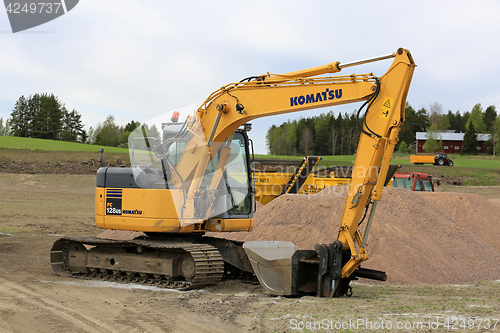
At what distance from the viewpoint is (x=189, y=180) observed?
24.2 ft

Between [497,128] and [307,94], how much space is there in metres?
73.3

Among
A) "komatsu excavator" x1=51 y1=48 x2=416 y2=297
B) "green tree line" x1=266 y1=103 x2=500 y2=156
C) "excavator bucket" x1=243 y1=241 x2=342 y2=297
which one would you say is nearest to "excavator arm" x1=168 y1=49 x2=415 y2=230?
"komatsu excavator" x1=51 y1=48 x2=416 y2=297

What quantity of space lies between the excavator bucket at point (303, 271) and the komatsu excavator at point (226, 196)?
2cm

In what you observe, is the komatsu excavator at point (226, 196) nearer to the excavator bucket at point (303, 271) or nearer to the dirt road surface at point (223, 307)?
the excavator bucket at point (303, 271)

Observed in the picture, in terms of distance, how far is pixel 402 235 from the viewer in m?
9.50

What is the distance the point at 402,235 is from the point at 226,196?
14.5 feet

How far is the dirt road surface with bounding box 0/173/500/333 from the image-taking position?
15.7ft

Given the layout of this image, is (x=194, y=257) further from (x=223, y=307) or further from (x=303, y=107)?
(x=303, y=107)

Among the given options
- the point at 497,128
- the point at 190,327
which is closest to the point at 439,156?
the point at 497,128

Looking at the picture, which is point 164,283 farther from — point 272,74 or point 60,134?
point 60,134

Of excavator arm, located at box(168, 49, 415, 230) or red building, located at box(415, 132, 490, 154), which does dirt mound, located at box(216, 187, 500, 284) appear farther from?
red building, located at box(415, 132, 490, 154)

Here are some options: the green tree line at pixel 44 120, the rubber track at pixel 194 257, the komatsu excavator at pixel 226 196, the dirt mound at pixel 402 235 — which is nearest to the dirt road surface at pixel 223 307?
the rubber track at pixel 194 257

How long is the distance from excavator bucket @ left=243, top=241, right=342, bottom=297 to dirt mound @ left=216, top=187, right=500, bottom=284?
2560mm

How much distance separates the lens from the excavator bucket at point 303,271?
6.04m
